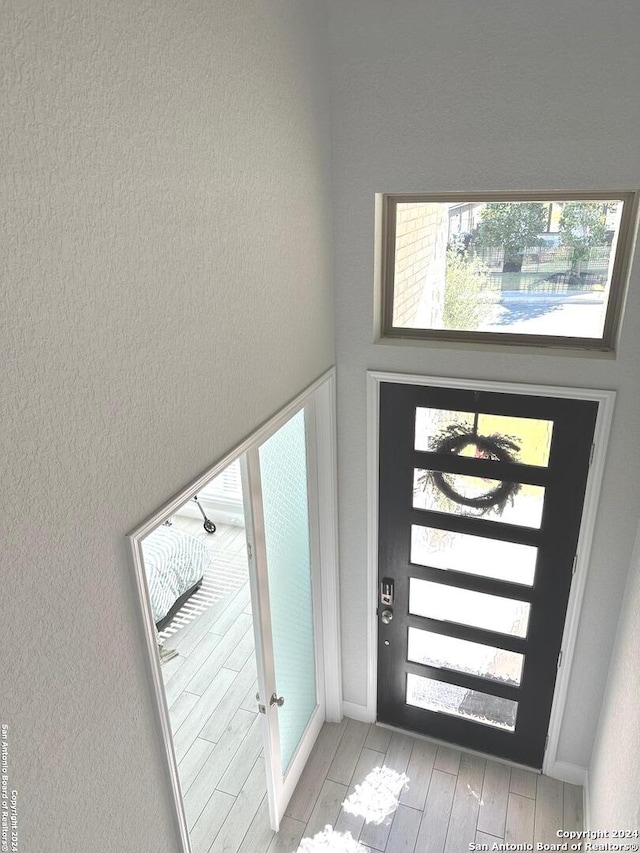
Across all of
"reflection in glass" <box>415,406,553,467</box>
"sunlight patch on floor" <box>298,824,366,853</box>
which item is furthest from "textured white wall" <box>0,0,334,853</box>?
"sunlight patch on floor" <box>298,824,366,853</box>

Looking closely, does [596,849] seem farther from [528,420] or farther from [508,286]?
[508,286]

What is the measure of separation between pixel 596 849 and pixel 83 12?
11.3ft

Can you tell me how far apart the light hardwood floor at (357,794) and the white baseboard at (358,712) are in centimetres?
4

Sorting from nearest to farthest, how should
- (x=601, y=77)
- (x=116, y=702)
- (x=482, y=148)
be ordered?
(x=116, y=702)
(x=601, y=77)
(x=482, y=148)

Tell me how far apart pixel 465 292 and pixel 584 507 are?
44.3 inches

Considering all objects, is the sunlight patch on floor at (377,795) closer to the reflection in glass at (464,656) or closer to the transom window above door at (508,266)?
the reflection in glass at (464,656)

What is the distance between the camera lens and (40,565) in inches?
49.7

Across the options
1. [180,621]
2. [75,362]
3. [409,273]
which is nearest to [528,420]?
[409,273]

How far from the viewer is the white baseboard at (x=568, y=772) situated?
3.21 m

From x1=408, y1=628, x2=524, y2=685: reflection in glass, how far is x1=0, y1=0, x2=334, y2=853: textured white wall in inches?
72.8

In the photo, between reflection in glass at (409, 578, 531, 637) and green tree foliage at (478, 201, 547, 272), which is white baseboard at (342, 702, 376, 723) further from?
green tree foliage at (478, 201, 547, 272)

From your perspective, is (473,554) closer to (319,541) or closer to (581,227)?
(319,541)

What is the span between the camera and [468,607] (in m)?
3.18

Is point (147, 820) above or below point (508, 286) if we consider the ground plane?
below
